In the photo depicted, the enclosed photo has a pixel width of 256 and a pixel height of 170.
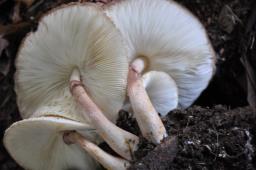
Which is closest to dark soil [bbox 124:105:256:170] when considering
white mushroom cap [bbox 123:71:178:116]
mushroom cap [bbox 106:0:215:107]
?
white mushroom cap [bbox 123:71:178:116]

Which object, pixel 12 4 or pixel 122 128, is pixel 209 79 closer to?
pixel 122 128

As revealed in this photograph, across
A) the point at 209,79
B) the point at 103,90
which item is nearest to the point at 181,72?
the point at 209,79

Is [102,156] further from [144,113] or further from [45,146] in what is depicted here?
[45,146]

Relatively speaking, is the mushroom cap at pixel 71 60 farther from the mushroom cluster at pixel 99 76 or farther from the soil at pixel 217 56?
the soil at pixel 217 56

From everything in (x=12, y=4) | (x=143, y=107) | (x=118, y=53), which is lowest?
(x=143, y=107)

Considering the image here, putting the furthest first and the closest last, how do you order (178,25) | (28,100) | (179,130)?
(28,100), (178,25), (179,130)

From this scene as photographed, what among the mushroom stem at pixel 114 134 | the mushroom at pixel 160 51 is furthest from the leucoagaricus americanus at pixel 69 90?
the mushroom at pixel 160 51

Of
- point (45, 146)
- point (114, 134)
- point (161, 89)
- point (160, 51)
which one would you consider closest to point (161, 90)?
point (161, 89)
